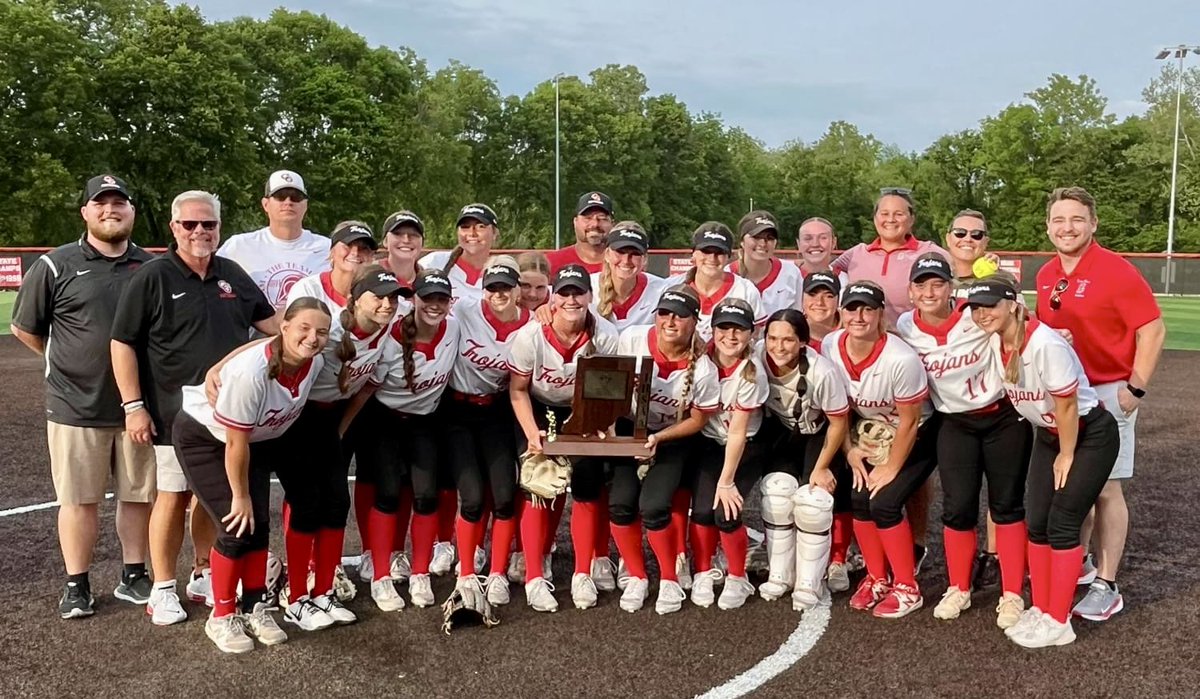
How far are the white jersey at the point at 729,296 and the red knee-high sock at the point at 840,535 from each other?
1.09 m

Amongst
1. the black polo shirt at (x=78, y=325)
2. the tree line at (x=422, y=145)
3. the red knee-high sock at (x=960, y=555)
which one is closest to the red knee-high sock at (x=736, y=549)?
the red knee-high sock at (x=960, y=555)

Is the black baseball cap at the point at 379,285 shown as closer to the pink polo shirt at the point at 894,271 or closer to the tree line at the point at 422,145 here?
the pink polo shirt at the point at 894,271

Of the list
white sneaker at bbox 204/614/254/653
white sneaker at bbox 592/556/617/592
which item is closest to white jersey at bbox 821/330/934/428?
white sneaker at bbox 592/556/617/592

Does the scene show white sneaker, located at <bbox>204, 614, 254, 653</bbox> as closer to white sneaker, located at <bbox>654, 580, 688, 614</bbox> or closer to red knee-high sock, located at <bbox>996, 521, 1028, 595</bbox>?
white sneaker, located at <bbox>654, 580, 688, 614</bbox>

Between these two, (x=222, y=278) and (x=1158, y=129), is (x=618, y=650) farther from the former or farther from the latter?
(x=1158, y=129)

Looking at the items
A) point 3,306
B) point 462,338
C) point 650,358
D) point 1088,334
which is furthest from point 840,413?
point 3,306

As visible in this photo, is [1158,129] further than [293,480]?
Yes

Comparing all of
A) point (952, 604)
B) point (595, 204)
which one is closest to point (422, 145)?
point (595, 204)

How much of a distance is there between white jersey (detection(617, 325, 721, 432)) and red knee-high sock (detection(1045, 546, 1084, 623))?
64.6 inches

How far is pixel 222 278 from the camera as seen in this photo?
4.53 meters

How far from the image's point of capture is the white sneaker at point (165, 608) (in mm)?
4426

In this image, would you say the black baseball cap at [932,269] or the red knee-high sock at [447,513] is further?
the red knee-high sock at [447,513]

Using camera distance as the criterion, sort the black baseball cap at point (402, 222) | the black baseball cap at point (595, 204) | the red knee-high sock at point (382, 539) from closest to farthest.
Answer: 1. the red knee-high sock at point (382, 539)
2. the black baseball cap at point (402, 222)
3. the black baseball cap at point (595, 204)

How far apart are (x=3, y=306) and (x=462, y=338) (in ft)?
70.0
